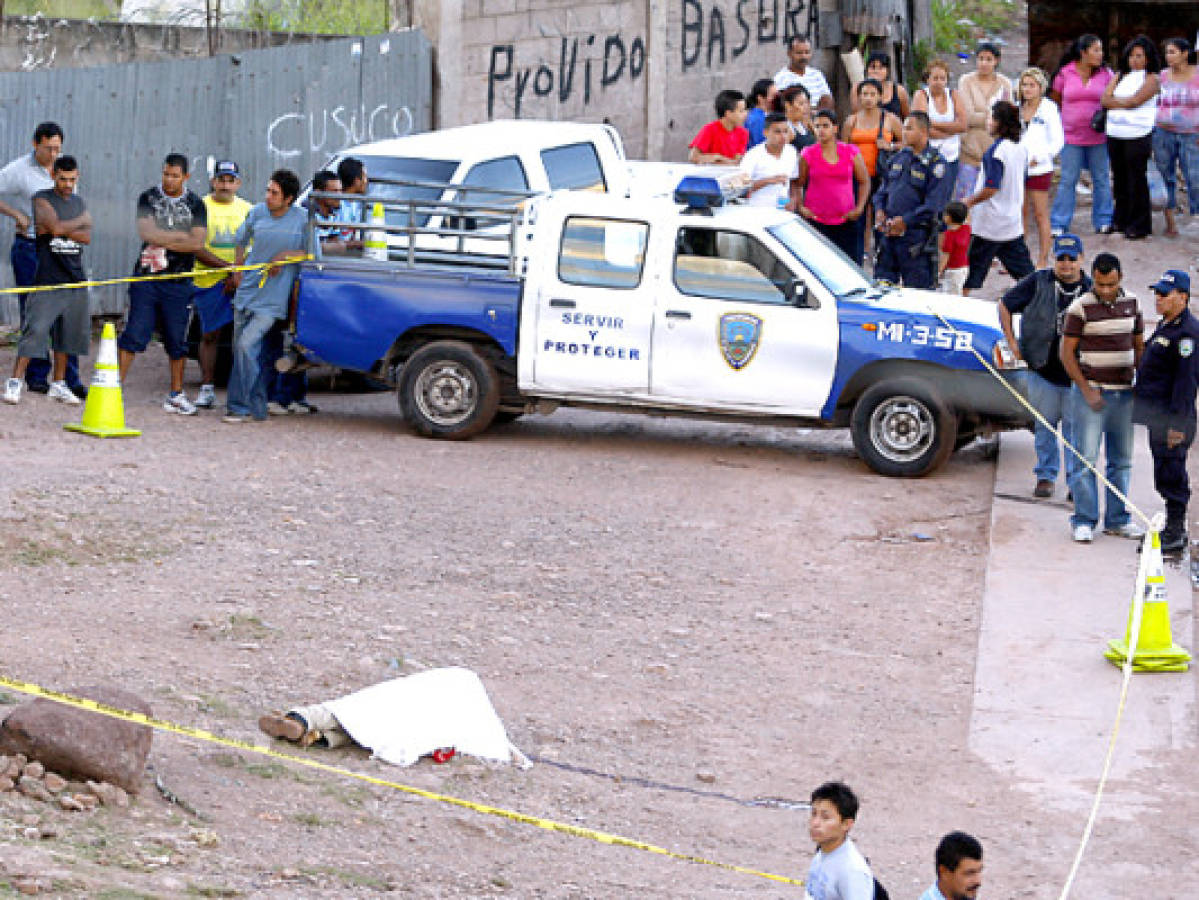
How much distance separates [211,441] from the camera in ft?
45.4

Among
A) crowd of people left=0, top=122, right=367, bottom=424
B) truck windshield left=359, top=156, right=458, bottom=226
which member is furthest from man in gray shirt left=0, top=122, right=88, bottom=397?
truck windshield left=359, top=156, right=458, bottom=226

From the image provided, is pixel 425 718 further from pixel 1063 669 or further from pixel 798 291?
pixel 798 291

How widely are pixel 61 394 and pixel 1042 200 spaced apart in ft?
30.2

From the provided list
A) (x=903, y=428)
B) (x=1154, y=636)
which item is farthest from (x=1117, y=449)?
(x=1154, y=636)

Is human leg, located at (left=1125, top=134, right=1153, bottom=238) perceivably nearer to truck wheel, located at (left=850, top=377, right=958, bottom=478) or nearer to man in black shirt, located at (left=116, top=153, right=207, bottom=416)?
truck wheel, located at (left=850, top=377, right=958, bottom=478)

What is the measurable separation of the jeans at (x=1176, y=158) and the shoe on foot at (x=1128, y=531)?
843cm

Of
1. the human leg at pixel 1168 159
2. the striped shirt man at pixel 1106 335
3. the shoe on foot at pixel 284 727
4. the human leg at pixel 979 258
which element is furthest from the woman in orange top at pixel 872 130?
the shoe on foot at pixel 284 727

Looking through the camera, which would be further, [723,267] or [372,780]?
[723,267]

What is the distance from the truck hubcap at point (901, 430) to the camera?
13570 millimetres

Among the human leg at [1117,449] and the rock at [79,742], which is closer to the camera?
the rock at [79,742]

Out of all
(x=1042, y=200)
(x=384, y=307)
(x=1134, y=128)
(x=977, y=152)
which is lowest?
(x=384, y=307)

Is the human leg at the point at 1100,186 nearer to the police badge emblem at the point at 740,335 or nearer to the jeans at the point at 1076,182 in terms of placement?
the jeans at the point at 1076,182

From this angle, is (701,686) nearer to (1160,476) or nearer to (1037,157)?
(1160,476)

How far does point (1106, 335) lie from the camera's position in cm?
1184
